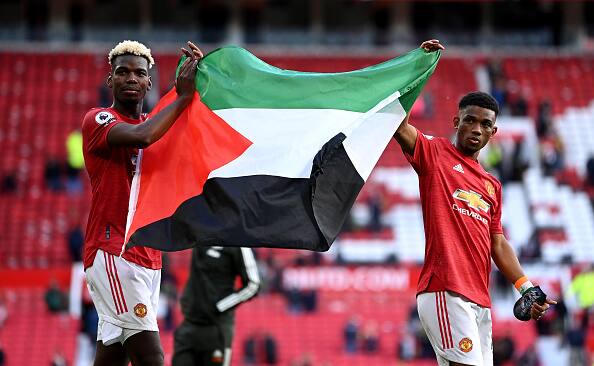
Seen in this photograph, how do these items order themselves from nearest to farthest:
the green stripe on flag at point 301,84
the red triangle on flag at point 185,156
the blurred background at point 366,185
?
the red triangle on flag at point 185,156
the green stripe on flag at point 301,84
the blurred background at point 366,185

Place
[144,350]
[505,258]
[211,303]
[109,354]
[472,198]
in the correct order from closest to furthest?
[144,350], [109,354], [472,198], [505,258], [211,303]

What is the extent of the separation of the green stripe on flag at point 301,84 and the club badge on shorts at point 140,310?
4.15ft

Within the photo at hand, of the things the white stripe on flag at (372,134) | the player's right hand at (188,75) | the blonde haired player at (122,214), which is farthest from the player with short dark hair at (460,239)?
the blonde haired player at (122,214)

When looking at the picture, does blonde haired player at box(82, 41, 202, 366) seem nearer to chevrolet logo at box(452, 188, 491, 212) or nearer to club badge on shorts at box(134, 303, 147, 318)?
club badge on shorts at box(134, 303, 147, 318)

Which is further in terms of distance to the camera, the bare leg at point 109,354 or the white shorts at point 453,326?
the white shorts at point 453,326

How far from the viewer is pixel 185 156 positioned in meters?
7.00

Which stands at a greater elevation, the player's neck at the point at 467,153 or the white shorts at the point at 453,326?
the player's neck at the point at 467,153

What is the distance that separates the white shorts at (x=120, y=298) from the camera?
6684 millimetres

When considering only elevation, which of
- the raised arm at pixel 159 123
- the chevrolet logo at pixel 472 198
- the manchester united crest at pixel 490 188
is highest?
the raised arm at pixel 159 123

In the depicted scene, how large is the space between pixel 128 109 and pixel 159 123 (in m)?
0.40

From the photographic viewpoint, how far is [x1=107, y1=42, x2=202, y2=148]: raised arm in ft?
21.7

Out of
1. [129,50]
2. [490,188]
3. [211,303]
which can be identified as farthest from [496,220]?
[211,303]

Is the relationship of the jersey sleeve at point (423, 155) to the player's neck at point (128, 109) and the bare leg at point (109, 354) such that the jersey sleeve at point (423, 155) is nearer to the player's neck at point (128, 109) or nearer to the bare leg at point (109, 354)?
the player's neck at point (128, 109)

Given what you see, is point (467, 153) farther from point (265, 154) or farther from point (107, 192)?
point (107, 192)
